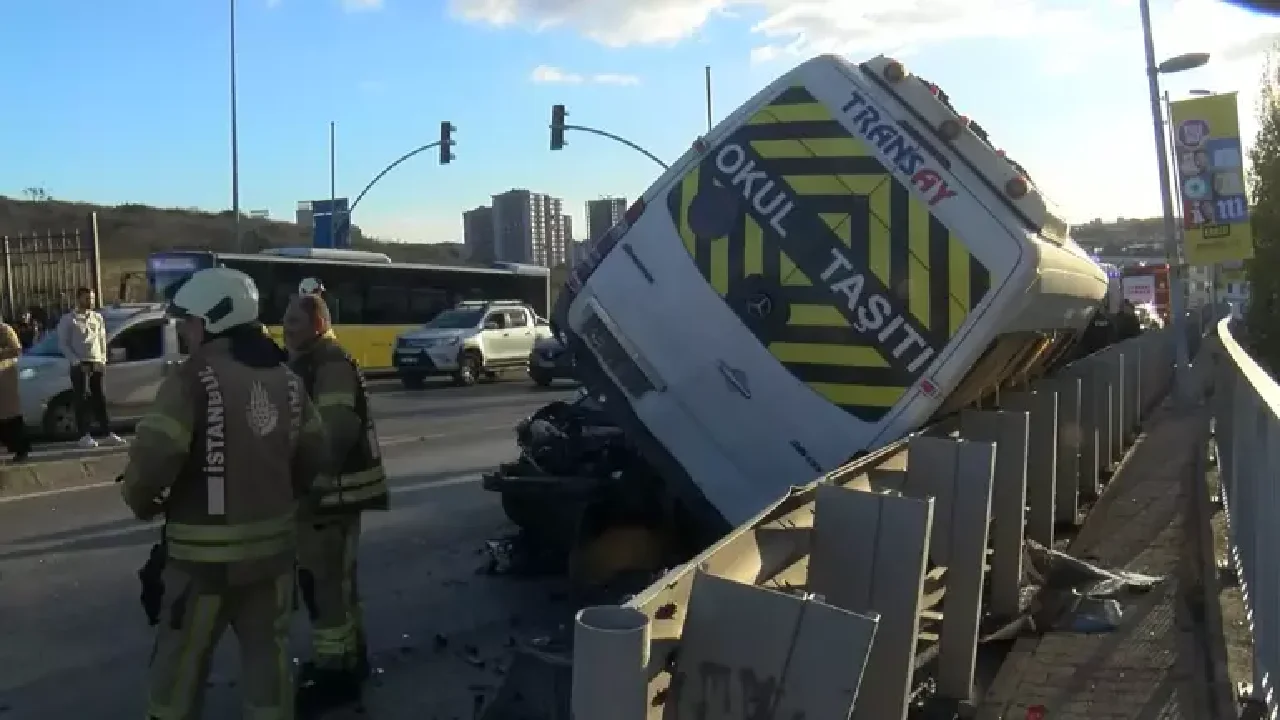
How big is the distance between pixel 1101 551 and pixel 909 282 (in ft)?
11.3

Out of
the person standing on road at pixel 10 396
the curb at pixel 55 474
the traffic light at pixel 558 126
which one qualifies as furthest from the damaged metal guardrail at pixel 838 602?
the traffic light at pixel 558 126

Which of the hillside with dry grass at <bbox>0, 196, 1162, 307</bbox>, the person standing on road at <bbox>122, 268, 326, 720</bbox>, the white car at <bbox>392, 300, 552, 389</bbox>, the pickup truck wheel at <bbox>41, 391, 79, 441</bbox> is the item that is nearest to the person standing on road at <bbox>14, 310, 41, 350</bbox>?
the white car at <bbox>392, 300, 552, 389</bbox>

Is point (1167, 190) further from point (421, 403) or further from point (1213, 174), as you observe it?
point (421, 403)

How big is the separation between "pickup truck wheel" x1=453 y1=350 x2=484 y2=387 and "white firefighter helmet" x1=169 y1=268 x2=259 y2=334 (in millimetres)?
21141

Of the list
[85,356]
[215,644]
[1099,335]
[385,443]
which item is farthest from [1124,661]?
[85,356]

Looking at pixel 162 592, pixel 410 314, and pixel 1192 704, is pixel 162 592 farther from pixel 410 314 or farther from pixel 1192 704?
pixel 410 314

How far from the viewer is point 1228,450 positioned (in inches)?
295

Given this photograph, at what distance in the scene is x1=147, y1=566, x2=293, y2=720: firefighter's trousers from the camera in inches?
146

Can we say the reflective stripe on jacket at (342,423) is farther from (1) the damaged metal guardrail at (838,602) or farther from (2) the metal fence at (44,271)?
(2) the metal fence at (44,271)

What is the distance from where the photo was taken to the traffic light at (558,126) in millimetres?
32312

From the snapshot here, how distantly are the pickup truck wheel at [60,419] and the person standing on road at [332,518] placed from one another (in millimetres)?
10275

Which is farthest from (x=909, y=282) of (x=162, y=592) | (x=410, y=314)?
(x=410, y=314)

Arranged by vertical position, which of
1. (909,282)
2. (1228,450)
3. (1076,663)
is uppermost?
(909,282)

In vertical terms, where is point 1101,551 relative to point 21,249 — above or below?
below
